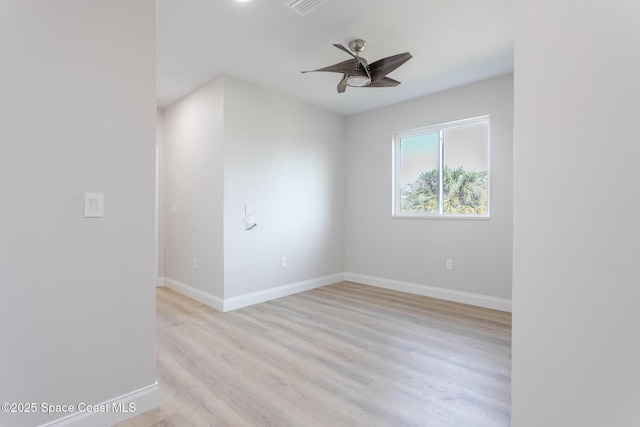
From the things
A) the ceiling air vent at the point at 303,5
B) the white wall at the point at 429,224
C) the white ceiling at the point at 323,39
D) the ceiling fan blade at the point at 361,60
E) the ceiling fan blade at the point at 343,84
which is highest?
the white ceiling at the point at 323,39

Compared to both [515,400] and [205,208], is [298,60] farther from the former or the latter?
[515,400]

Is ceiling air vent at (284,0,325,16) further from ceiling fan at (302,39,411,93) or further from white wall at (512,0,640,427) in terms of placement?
white wall at (512,0,640,427)

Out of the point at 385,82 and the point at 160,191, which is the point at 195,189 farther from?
the point at 385,82

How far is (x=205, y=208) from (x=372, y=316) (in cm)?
233

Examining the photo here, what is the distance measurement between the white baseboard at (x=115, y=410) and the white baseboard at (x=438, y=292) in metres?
3.31

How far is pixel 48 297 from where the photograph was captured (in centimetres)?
149

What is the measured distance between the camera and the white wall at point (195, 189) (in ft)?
11.9

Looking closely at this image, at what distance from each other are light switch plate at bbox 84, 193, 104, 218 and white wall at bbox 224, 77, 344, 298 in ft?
6.26

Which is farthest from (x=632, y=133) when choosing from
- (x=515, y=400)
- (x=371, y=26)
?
(x=371, y=26)

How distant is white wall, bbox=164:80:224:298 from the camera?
3.62 metres

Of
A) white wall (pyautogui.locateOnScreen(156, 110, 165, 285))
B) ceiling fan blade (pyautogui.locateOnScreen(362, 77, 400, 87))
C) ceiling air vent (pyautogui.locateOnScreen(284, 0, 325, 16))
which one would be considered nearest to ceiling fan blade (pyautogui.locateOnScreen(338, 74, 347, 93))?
ceiling fan blade (pyautogui.locateOnScreen(362, 77, 400, 87))

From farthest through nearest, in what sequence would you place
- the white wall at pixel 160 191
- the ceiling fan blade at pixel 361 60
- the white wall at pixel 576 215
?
the white wall at pixel 160 191
the ceiling fan blade at pixel 361 60
the white wall at pixel 576 215

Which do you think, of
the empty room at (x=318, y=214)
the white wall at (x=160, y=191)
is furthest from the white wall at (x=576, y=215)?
the white wall at (x=160, y=191)

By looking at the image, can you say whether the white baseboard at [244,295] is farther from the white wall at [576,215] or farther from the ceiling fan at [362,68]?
the white wall at [576,215]
